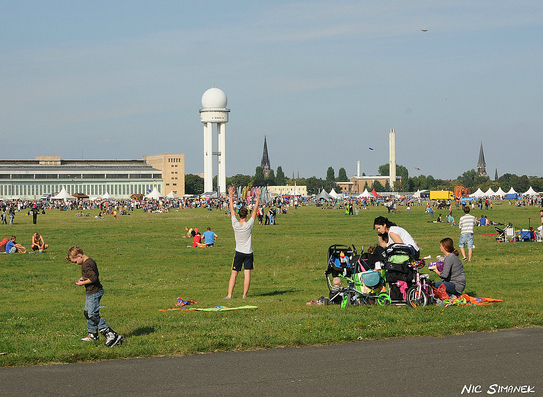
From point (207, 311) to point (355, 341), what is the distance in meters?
3.56

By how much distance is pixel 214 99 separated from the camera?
189875 mm

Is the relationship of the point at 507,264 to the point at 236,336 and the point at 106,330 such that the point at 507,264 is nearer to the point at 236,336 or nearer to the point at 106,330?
the point at 236,336

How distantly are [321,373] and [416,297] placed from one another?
4617 millimetres

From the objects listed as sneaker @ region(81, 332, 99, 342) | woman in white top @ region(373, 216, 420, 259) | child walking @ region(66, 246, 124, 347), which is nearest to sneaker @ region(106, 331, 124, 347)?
child walking @ region(66, 246, 124, 347)

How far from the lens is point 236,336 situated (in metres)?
9.98

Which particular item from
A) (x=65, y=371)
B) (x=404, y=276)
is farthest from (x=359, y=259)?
(x=65, y=371)

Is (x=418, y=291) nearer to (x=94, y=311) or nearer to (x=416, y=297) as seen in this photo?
(x=416, y=297)

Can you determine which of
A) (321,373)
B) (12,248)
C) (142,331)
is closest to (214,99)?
(12,248)

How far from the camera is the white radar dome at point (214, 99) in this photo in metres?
189

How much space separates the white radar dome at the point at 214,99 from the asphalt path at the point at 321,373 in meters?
183

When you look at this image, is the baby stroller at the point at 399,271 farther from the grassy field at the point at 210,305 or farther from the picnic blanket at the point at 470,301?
the picnic blanket at the point at 470,301

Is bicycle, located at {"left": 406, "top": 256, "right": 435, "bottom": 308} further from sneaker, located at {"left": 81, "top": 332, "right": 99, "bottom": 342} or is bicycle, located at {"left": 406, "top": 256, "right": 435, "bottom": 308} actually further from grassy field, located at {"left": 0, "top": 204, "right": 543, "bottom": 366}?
sneaker, located at {"left": 81, "top": 332, "right": 99, "bottom": 342}

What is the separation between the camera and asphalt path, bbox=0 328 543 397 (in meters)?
7.35

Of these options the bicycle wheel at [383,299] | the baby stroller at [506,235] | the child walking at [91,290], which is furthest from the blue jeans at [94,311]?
the baby stroller at [506,235]
